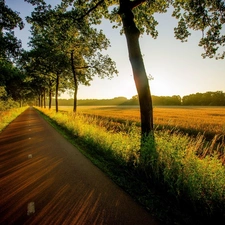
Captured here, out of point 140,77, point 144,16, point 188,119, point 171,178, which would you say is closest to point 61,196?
point 171,178

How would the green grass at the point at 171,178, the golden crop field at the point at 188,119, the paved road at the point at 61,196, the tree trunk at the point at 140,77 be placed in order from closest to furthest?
the paved road at the point at 61,196 < the green grass at the point at 171,178 < the tree trunk at the point at 140,77 < the golden crop field at the point at 188,119

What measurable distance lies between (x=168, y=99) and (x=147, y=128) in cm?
14309

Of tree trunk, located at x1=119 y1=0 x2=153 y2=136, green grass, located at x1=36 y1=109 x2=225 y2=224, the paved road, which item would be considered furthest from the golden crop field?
the paved road

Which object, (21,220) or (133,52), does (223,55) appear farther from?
(21,220)

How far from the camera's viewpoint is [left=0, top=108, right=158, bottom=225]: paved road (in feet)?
12.7

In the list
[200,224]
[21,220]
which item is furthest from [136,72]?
[21,220]

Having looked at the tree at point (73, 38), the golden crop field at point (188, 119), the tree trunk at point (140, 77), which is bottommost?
the golden crop field at point (188, 119)

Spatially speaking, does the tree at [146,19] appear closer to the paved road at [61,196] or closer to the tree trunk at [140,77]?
the tree trunk at [140,77]

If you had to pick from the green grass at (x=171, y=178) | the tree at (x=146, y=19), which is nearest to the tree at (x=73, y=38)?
the tree at (x=146, y=19)

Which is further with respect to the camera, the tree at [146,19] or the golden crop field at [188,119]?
the golden crop field at [188,119]

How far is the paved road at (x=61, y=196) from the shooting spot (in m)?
3.86

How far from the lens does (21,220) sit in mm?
3783

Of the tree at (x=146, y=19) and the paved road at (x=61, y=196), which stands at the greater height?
the tree at (x=146, y=19)

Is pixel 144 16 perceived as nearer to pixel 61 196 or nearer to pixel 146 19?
pixel 146 19
